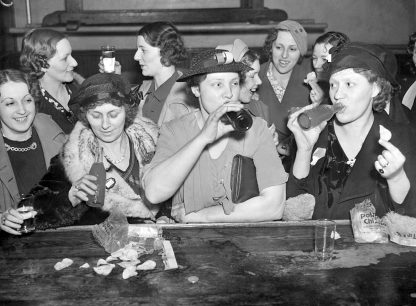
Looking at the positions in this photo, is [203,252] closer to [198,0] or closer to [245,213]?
[245,213]

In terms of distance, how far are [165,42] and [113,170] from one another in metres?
1.57

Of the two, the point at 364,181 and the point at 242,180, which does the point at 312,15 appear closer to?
the point at 364,181

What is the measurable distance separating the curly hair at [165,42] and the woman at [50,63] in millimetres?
627

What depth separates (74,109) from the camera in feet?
9.37

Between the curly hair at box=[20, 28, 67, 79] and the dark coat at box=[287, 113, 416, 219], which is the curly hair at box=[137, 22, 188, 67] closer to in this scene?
the curly hair at box=[20, 28, 67, 79]

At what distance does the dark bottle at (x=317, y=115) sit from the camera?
252 cm

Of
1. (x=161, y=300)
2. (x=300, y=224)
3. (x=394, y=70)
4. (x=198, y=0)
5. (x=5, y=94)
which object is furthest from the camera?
(x=198, y=0)

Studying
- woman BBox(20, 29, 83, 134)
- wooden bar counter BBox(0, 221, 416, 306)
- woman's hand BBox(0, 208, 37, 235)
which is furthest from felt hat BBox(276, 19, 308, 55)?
woman's hand BBox(0, 208, 37, 235)

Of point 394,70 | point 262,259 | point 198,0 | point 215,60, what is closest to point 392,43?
point 198,0

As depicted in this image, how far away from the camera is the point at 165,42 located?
4.05 metres

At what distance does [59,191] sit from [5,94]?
769 mm

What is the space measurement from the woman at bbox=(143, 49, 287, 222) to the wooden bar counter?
5.1 inches

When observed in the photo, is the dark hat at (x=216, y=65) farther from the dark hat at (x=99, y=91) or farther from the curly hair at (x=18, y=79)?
the curly hair at (x=18, y=79)

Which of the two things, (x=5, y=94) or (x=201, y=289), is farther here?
(x=5, y=94)
